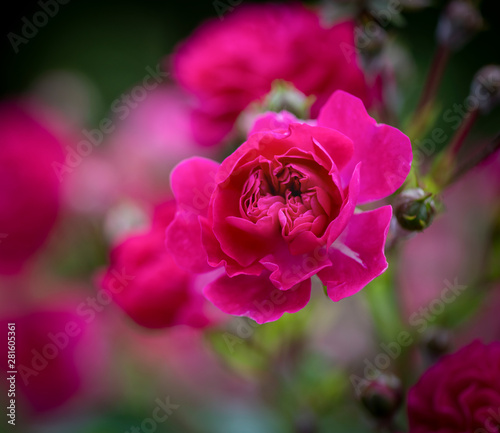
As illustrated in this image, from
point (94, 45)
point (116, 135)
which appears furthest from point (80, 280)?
point (94, 45)

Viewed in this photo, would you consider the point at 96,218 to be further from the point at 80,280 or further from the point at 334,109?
the point at 334,109

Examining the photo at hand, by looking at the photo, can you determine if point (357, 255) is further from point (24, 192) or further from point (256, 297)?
point (24, 192)

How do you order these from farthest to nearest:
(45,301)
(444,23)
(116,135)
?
(116,135)
(45,301)
(444,23)
